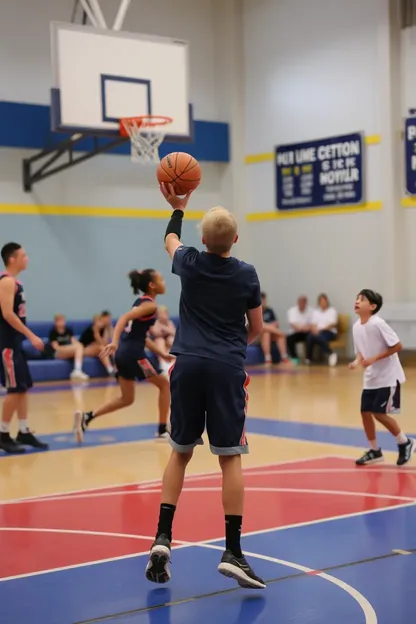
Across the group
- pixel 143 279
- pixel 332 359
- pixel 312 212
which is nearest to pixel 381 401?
pixel 143 279

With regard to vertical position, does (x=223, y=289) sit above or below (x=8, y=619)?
above

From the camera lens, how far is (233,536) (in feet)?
15.0

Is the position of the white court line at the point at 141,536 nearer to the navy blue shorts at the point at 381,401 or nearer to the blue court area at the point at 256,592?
the blue court area at the point at 256,592

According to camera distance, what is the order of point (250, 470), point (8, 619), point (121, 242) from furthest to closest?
1. point (121, 242)
2. point (250, 470)
3. point (8, 619)

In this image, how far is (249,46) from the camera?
2106 centimetres

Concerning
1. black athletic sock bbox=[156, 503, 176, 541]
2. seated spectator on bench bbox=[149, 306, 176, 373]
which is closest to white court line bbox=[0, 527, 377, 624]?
black athletic sock bbox=[156, 503, 176, 541]

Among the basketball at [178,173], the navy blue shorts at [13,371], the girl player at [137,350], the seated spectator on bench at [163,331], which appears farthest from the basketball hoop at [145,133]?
the basketball at [178,173]

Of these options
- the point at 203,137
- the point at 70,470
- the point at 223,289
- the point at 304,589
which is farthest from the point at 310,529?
the point at 203,137

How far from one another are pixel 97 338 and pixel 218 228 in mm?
12904

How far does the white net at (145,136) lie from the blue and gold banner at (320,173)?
4494mm

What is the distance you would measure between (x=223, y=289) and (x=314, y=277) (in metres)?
15.6

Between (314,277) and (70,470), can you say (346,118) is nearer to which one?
(314,277)

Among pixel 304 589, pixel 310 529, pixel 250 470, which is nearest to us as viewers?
pixel 304 589

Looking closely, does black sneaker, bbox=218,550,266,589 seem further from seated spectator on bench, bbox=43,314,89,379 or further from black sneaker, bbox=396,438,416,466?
seated spectator on bench, bbox=43,314,89,379
